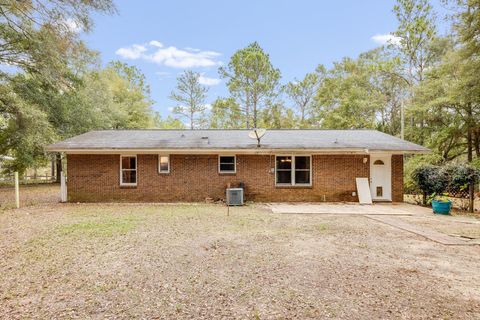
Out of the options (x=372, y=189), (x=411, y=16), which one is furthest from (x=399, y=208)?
(x=411, y=16)

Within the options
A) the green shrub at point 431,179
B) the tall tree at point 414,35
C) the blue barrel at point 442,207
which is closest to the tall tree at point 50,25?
the blue barrel at point 442,207

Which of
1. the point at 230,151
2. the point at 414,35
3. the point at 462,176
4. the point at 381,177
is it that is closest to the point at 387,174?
the point at 381,177

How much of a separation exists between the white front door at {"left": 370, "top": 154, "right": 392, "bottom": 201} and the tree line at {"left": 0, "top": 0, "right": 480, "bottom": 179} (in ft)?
18.0

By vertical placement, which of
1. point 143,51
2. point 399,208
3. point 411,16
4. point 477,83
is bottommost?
point 399,208

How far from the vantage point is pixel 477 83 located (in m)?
12.7

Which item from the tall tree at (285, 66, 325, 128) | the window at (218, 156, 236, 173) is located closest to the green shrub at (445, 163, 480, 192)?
→ the window at (218, 156, 236, 173)

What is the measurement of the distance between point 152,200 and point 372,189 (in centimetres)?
973

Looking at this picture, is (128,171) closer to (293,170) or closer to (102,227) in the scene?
(102,227)

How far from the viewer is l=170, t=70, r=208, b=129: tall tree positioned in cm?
3030

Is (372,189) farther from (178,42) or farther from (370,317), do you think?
(178,42)

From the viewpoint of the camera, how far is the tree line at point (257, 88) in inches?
430

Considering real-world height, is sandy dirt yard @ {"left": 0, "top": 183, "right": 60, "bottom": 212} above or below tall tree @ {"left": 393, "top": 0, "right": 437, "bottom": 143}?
below

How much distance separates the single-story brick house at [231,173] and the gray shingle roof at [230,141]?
123 millimetres

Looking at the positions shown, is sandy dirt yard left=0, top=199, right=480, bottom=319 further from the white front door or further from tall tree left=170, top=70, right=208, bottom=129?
tall tree left=170, top=70, right=208, bottom=129
